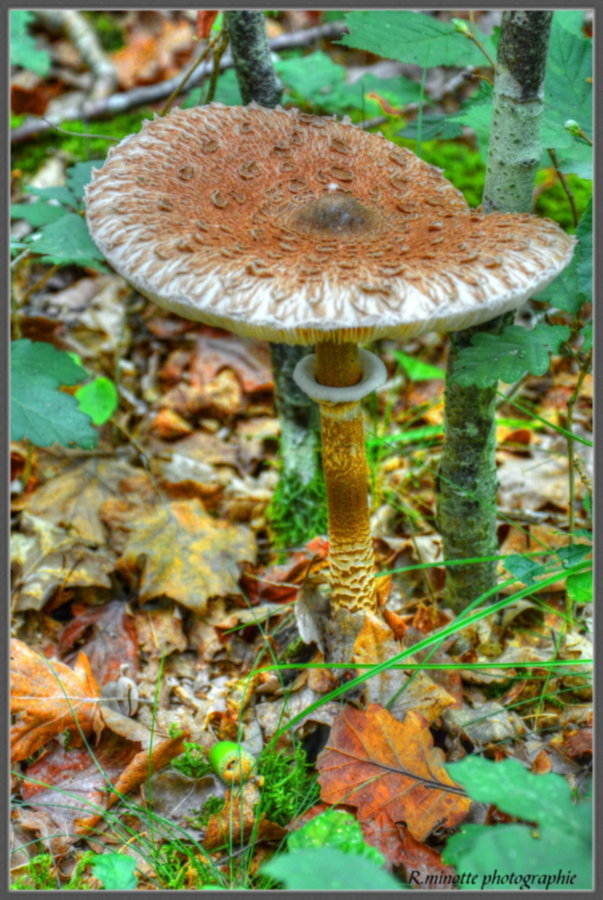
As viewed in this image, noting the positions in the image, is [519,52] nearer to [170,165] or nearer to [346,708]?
[170,165]

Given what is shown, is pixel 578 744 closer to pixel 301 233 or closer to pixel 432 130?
pixel 301 233

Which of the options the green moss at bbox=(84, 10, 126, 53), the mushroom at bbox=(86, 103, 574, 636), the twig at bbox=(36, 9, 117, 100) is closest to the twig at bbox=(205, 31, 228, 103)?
the mushroom at bbox=(86, 103, 574, 636)

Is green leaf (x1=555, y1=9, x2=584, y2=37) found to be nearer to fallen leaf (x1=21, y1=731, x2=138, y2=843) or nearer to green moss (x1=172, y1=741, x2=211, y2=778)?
green moss (x1=172, y1=741, x2=211, y2=778)

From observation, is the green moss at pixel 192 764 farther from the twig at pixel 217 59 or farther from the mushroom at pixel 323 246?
the twig at pixel 217 59

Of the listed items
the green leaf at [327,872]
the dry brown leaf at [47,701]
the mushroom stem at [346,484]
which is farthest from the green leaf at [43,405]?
the green leaf at [327,872]

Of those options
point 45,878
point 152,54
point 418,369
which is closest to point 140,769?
point 45,878
